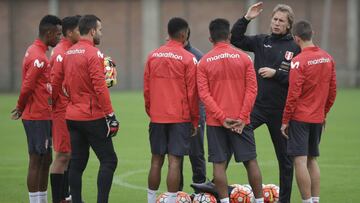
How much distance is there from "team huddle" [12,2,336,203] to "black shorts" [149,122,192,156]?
0.5 inches

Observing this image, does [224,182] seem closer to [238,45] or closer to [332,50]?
[238,45]

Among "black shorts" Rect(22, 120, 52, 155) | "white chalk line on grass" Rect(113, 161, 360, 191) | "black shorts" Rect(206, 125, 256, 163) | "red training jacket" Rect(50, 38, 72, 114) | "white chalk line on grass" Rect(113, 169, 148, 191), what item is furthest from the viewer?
"white chalk line on grass" Rect(113, 161, 360, 191)

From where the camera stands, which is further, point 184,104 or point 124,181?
point 124,181

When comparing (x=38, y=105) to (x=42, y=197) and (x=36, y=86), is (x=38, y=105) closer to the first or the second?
(x=36, y=86)

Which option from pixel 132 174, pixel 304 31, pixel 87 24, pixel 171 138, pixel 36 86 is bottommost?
pixel 132 174

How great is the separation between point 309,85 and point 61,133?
3.46 m

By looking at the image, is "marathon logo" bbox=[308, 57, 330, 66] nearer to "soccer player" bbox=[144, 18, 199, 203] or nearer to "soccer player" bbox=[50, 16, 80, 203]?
"soccer player" bbox=[144, 18, 199, 203]

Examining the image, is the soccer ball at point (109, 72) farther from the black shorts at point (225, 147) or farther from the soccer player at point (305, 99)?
the soccer player at point (305, 99)

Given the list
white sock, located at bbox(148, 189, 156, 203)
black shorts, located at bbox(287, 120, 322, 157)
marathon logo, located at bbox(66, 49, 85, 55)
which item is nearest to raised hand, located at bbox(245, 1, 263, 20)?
black shorts, located at bbox(287, 120, 322, 157)

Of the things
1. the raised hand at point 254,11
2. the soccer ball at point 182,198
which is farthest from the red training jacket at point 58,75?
the raised hand at point 254,11

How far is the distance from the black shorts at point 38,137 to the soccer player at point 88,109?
2.12 feet

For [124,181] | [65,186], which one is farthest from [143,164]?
[65,186]

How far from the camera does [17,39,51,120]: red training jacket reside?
11.0 m

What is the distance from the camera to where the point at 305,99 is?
10.8 m
